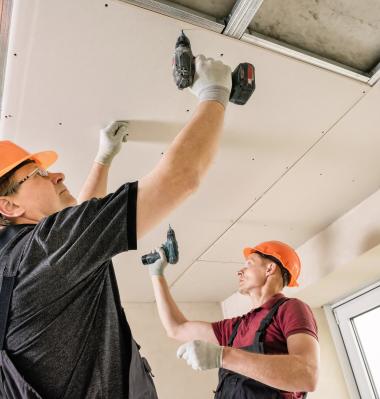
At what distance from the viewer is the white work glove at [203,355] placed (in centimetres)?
146

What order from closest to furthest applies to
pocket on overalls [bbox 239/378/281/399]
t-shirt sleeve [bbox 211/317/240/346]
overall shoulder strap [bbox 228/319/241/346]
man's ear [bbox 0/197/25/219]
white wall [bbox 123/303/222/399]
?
man's ear [bbox 0/197/25/219], pocket on overalls [bbox 239/378/281/399], overall shoulder strap [bbox 228/319/241/346], t-shirt sleeve [bbox 211/317/240/346], white wall [bbox 123/303/222/399]

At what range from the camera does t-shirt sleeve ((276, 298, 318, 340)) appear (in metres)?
1.57

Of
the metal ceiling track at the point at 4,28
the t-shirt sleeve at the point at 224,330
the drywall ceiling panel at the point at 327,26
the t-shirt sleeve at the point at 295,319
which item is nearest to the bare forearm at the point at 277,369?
the t-shirt sleeve at the point at 295,319

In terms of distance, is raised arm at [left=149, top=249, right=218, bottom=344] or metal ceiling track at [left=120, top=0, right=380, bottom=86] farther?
raised arm at [left=149, top=249, right=218, bottom=344]

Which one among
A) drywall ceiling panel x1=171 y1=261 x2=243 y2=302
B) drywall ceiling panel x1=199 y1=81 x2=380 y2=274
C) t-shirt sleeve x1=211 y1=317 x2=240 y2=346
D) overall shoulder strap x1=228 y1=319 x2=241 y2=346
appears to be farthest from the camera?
drywall ceiling panel x1=171 y1=261 x2=243 y2=302

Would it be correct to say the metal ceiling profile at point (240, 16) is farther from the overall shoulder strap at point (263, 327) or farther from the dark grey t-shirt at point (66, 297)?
the overall shoulder strap at point (263, 327)

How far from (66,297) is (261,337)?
3.62 feet

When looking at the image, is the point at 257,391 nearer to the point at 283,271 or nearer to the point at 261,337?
the point at 261,337

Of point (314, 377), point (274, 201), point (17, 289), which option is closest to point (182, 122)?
point (274, 201)

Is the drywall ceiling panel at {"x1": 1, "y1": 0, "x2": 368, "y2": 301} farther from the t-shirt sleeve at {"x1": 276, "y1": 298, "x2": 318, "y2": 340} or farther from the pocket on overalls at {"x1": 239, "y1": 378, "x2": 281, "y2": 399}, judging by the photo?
the pocket on overalls at {"x1": 239, "y1": 378, "x2": 281, "y2": 399}

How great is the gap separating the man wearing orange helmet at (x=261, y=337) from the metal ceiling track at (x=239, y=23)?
106cm

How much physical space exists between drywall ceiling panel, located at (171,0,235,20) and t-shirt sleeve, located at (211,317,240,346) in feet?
4.91

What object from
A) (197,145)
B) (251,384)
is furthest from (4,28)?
(251,384)

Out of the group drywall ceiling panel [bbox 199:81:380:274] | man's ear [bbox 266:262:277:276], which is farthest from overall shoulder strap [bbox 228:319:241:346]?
drywall ceiling panel [bbox 199:81:380:274]
